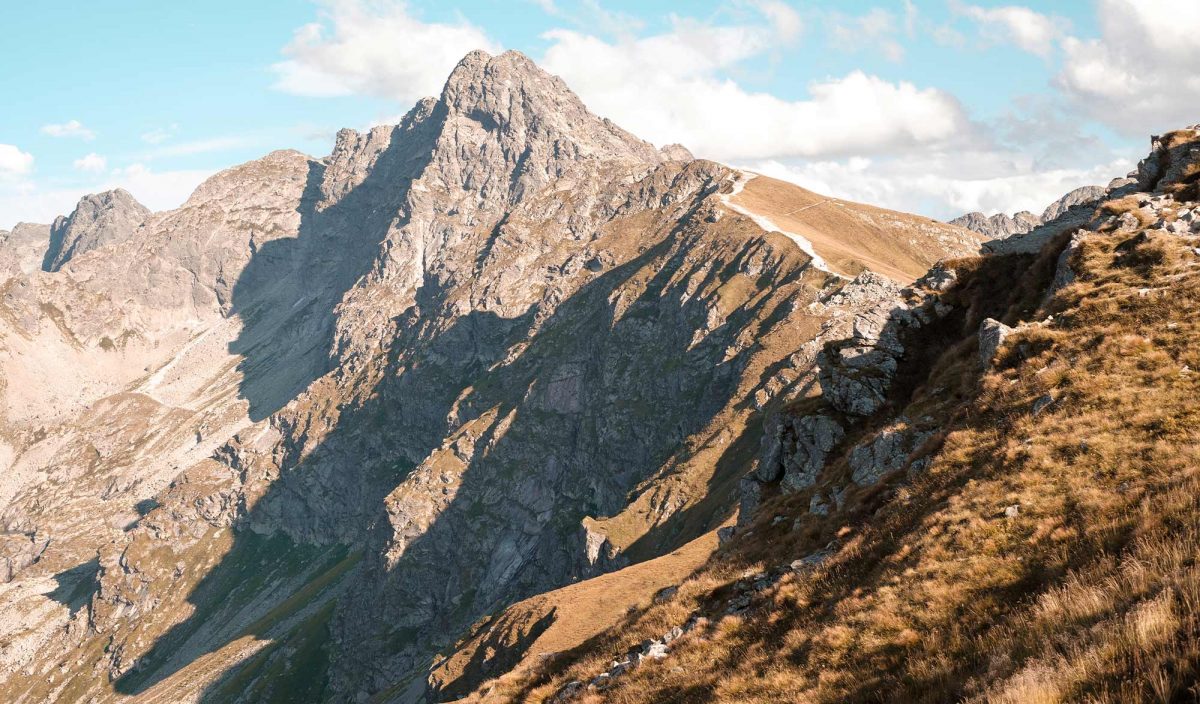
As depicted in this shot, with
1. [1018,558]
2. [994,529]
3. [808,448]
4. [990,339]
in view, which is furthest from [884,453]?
[1018,558]

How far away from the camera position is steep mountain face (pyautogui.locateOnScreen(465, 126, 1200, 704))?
1160 cm

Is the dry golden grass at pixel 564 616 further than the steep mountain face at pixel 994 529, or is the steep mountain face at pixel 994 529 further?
the dry golden grass at pixel 564 616

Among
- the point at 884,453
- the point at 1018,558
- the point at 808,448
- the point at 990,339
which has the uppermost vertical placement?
the point at 990,339

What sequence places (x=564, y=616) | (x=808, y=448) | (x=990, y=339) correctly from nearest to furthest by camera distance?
(x=990, y=339) < (x=808, y=448) < (x=564, y=616)

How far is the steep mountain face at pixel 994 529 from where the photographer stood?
11.6 m

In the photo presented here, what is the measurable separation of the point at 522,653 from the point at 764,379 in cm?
10276

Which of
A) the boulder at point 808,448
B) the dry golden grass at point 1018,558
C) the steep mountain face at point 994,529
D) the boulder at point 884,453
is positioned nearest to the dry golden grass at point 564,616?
the boulder at point 808,448

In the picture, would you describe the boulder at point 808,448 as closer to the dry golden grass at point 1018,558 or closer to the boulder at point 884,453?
the boulder at point 884,453

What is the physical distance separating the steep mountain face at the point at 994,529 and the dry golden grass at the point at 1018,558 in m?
0.07

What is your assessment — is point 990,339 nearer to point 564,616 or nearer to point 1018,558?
point 1018,558

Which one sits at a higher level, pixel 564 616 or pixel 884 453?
pixel 884 453

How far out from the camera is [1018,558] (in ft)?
53.2

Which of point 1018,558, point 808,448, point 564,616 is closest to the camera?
point 1018,558

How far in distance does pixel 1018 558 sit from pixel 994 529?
6.26 ft
